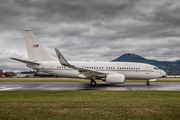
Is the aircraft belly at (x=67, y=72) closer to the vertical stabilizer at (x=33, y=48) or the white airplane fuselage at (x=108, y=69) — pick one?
the white airplane fuselage at (x=108, y=69)

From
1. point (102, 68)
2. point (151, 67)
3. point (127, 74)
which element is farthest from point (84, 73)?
point (151, 67)

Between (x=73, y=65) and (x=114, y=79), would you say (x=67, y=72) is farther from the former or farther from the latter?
(x=114, y=79)

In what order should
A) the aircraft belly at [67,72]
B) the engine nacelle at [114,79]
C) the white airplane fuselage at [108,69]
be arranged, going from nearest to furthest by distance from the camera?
1. the engine nacelle at [114,79]
2. the aircraft belly at [67,72]
3. the white airplane fuselage at [108,69]

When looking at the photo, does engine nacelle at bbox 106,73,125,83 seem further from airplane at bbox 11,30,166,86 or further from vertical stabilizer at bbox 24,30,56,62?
vertical stabilizer at bbox 24,30,56,62

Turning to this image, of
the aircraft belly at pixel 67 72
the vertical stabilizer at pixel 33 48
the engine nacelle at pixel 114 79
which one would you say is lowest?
the engine nacelle at pixel 114 79

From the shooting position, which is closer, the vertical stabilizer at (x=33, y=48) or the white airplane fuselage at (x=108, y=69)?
the white airplane fuselage at (x=108, y=69)

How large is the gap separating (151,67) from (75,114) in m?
20.5

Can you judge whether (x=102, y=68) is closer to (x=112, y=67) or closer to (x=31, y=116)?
(x=112, y=67)

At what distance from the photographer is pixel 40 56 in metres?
24.1

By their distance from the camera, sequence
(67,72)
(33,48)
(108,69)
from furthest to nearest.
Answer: (33,48) → (108,69) → (67,72)

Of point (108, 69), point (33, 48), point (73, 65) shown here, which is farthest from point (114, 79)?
point (33, 48)

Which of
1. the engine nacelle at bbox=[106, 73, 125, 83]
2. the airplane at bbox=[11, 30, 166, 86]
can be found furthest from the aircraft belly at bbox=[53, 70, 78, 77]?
the engine nacelle at bbox=[106, 73, 125, 83]

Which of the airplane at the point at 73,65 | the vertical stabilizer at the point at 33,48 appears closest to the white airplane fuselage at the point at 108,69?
the airplane at the point at 73,65

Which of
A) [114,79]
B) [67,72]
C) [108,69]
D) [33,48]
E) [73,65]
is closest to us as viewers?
[114,79]
